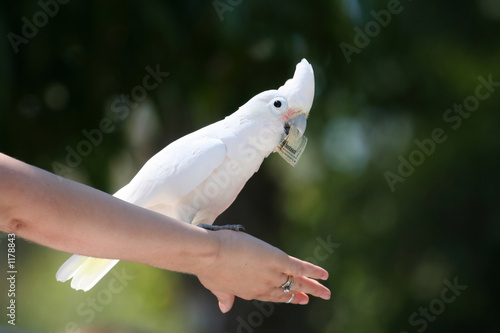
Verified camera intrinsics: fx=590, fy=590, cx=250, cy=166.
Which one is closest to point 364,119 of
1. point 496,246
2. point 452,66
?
point 452,66

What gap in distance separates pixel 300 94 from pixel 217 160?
282 millimetres

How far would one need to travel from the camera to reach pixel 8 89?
2.49m

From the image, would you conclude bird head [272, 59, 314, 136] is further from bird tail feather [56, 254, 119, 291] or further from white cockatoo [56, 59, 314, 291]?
bird tail feather [56, 254, 119, 291]

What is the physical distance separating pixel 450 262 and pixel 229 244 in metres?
2.84

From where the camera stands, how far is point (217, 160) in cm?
157

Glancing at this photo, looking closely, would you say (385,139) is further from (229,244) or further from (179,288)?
(229,244)

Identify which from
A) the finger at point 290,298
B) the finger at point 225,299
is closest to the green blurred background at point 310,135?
the finger at point 225,299

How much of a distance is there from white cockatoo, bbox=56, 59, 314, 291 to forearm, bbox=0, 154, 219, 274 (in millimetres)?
233

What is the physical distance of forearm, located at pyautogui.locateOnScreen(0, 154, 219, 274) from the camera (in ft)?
3.50

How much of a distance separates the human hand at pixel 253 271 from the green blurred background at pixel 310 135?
3.86 ft

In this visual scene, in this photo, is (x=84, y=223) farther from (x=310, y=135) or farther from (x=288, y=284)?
(x=310, y=135)

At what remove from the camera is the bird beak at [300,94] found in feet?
5.13

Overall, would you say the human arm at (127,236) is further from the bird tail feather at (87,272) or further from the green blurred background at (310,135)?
the green blurred background at (310,135)

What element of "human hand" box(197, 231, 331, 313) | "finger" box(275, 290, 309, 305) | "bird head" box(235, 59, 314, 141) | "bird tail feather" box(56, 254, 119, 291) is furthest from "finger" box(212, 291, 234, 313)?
"bird head" box(235, 59, 314, 141)
